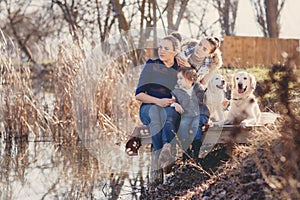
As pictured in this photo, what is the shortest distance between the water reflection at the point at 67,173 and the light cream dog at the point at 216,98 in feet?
3.13

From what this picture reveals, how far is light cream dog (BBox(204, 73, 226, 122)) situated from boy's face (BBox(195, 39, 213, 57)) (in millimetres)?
246

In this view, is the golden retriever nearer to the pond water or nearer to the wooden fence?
the pond water

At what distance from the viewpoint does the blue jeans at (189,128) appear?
224 inches

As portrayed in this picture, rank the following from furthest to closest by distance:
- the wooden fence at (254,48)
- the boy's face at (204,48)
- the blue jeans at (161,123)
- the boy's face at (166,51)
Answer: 1. the wooden fence at (254,48)
2. the boy's face at (204,48)
3. the boy's face at (166,51)
4. the blue jeans at (161,123)

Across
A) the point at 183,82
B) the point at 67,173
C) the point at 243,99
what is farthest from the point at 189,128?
the point at 67,173

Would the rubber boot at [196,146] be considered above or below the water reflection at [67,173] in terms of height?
above

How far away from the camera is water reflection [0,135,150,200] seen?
6066mm

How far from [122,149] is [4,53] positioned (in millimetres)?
2057

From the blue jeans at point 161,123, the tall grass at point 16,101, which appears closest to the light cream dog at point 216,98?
the blue jeans at point 161,123

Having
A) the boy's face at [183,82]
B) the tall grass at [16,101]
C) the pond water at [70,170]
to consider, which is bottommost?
the pond water at [70,170]

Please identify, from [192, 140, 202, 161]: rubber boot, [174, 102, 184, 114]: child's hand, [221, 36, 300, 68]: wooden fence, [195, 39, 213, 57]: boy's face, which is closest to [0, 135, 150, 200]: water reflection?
[192, 140, 202, 161]: rubber boot

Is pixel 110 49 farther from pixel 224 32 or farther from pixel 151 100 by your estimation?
pixel 224 32

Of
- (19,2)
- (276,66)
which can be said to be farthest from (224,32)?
(276,66)

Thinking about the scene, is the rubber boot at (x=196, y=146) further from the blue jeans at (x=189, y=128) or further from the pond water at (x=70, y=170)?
the pond water at (x=70, y=170)
